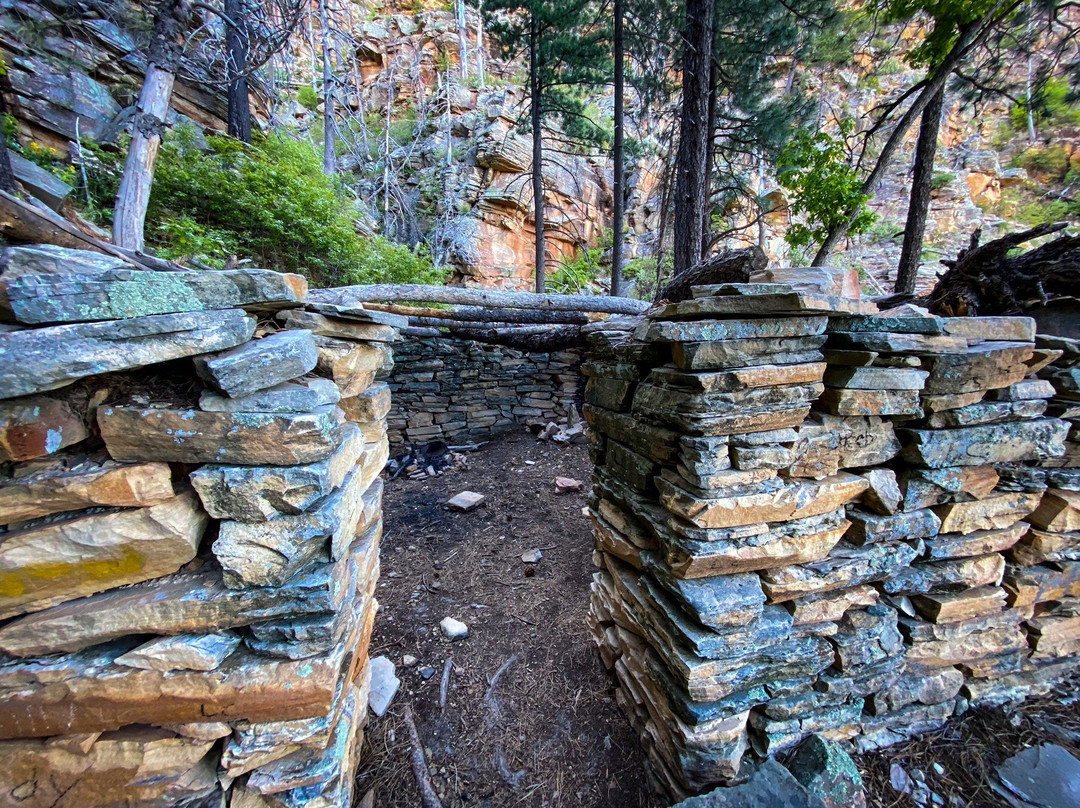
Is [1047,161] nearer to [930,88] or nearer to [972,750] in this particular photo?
[930,88]

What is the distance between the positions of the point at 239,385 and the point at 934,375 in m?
2.84

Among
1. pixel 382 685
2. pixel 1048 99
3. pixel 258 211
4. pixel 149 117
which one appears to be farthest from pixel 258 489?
pixel 1048 99

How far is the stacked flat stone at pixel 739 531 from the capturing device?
1641 mm

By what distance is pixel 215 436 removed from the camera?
121cm

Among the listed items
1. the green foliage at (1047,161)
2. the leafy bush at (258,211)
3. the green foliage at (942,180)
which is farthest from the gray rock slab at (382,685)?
the green foliage at (1047,161)

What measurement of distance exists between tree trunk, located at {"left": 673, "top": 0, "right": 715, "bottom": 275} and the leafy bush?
5849 mm

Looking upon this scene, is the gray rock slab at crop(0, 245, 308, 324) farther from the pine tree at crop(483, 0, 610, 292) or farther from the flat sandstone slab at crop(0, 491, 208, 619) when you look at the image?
the pine tree at crop(483, 0, 610, 292)

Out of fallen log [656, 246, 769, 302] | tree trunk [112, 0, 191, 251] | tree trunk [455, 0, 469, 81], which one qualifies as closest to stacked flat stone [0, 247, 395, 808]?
fallen log [656, 246, 769, 302]

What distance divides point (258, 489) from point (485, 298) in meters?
4.60

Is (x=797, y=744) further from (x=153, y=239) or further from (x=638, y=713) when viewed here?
(x=153, y=239)

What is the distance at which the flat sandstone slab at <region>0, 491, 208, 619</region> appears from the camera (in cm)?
110

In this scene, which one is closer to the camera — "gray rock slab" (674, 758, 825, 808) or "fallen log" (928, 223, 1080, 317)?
"gray rock slab" (674, 758, 825, 808)

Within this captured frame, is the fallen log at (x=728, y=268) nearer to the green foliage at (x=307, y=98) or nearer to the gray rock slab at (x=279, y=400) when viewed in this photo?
the gray rock slab at (x=279, y=400)

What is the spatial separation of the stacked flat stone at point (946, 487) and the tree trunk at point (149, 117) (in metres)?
5.83
